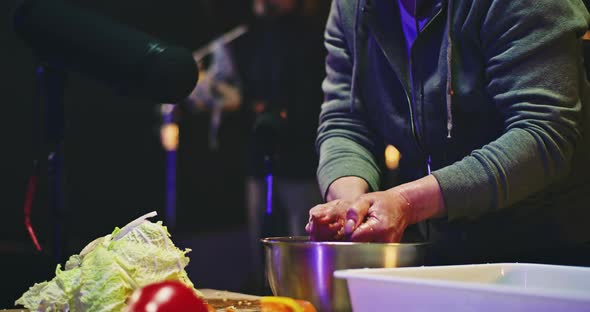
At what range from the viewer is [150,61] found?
136 cm

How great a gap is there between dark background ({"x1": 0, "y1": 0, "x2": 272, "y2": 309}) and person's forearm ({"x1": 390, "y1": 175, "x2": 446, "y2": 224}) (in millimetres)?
1147

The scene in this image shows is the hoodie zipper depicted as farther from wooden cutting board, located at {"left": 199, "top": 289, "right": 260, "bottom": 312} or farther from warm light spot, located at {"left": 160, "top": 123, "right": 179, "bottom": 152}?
warm light spot, located at {"left": 160, "top": 123, "right": 179, "bottom": 152}

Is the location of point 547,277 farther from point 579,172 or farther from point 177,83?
point 177,83

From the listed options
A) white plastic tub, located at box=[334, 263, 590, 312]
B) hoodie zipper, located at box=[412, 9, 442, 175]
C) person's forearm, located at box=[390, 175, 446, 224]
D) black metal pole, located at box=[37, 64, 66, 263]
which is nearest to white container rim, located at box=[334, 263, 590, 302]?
white plastic tub, located at box=[334, 263, 590, 312]

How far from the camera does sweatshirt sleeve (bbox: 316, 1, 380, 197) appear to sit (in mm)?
1508

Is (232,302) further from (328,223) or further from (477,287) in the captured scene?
(477,287)

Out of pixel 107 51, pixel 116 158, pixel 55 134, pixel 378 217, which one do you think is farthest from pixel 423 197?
pixel 116 158

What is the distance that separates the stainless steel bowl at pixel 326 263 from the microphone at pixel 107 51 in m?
0.54

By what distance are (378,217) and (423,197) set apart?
0.13 metres

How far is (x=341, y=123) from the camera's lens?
162cm

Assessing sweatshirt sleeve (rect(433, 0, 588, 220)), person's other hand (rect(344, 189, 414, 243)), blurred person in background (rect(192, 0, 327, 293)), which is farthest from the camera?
blurred person in background (rect(192, 0, 327, 293))

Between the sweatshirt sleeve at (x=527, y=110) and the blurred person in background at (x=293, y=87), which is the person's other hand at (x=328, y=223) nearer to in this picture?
the sweatshirt sleeve at (x=527, y=110)

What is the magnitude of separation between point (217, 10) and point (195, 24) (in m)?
0.86

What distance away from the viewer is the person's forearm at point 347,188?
1.37 metres
